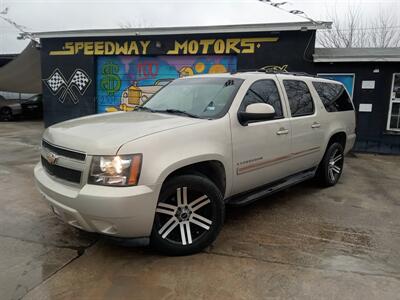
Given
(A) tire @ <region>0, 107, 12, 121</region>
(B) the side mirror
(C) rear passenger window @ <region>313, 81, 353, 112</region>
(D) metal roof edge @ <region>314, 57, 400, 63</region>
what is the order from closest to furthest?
(B) the side mirror → (C) rear passenger window @ <region>313, 81, 353, 112</region> → (D) metal roof edge @ <region>314, 57, 400, 63</region> → (A) tire @ <region>0, 107, 12, 121</region>

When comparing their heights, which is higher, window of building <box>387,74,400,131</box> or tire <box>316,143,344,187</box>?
window of building <box>387,74,400,131</box>

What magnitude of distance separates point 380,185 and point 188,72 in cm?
713

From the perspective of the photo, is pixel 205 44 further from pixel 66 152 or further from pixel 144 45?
pixel 66 152

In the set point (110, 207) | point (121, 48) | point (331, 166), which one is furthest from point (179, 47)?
point (110, 207)

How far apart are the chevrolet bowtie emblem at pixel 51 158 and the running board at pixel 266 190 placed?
189cm

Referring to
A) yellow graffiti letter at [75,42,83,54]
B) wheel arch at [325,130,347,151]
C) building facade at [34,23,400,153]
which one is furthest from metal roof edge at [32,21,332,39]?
wheel arch at [325,130,347,151]

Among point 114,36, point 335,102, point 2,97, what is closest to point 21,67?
point 2,97

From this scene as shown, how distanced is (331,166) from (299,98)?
1.61 metres

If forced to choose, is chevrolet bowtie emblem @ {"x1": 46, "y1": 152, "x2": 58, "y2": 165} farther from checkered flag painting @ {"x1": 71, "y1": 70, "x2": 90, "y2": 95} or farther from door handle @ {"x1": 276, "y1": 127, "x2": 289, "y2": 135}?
checkered flag painting @ {"x1": 71, "y1": 70, "x2": 90, "y2": 95}

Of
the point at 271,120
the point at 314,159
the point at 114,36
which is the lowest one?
the point at 314,159

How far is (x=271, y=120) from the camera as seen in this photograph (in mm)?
4684

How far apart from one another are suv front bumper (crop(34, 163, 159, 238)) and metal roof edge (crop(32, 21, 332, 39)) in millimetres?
8767

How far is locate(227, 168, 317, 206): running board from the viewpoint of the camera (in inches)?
171

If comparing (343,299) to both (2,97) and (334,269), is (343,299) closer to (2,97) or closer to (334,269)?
(334,269)
